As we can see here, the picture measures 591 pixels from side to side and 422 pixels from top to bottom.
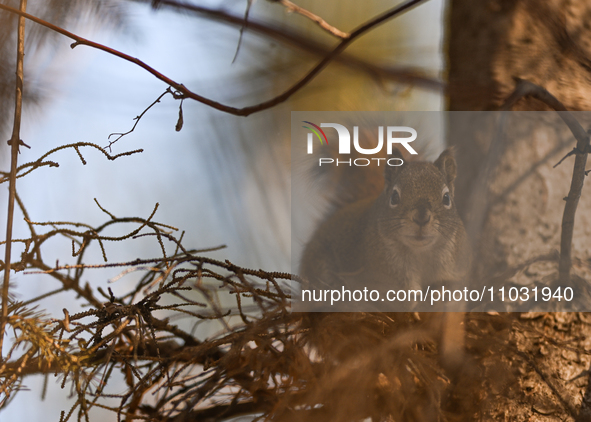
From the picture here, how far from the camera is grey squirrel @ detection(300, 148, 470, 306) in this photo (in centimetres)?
89

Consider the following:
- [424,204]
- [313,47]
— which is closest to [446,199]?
[424,204]

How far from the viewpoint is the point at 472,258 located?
3.03 feet

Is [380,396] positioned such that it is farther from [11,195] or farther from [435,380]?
[11,195]

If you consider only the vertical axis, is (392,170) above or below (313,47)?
below

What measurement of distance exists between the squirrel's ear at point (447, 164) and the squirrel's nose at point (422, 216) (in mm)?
96

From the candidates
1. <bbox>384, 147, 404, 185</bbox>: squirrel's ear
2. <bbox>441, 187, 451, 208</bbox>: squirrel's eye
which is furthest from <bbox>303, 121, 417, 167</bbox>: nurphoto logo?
<bbox>441, 187, 451, 208</bbox>: squirrel's eye

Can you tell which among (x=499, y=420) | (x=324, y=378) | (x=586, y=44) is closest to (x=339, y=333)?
(x=324, y=378)

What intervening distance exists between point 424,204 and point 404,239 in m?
0.09

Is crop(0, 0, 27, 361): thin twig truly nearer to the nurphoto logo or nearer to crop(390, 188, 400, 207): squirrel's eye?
the nurphoto logo

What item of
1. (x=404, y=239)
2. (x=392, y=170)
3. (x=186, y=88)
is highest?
(x=186, y=88)

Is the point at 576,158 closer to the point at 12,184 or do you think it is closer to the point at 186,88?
the point at 186,88

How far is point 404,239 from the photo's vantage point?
36.3 inches

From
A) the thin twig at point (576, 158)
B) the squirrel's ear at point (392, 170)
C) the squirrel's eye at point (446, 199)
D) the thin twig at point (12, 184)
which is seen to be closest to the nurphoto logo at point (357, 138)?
the squirrel's ear at point (392, 170)

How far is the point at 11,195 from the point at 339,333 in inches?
19.6
